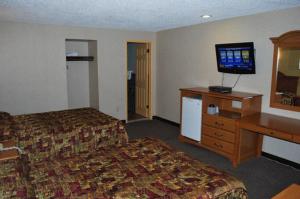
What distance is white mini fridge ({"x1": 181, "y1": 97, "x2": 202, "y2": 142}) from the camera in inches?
167

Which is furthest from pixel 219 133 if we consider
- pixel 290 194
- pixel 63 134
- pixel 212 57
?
pixel 63 134

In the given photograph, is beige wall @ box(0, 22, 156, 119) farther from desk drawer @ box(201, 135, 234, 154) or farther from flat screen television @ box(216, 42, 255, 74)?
desk drawer @ box(201, 135, 234, 154)

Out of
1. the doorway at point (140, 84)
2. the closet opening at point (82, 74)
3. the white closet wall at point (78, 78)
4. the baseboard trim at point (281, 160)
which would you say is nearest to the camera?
the baseboard trim at point (281, 160)

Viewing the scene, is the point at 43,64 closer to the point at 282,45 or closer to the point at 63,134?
the point at 63,134

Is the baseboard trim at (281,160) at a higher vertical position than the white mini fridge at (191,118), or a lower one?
lower

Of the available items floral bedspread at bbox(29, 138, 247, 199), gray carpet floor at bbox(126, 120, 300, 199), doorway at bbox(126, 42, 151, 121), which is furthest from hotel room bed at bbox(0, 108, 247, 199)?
doorway at bbox(126, 42, 151, 121)

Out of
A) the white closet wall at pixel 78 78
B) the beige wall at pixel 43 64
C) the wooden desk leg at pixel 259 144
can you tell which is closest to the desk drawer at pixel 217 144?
the wooden desk leg at pixel 259 144

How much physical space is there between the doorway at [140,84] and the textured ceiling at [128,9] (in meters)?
2.06

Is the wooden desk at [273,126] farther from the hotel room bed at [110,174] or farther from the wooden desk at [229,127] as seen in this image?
the hotel room bed at [110,174]

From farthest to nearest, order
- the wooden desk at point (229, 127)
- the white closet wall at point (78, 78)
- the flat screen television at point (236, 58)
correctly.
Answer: the white closet wall at point (78, 78) < the flat screen television at point (236, 58) < the wooden desk at point (229, 127)

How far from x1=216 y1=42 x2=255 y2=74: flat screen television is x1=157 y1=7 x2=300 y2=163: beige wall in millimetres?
130

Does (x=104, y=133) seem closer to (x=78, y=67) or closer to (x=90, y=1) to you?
(x=90, y=1)

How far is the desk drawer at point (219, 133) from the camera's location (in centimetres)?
367

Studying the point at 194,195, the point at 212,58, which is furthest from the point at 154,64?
the point at 194,195
